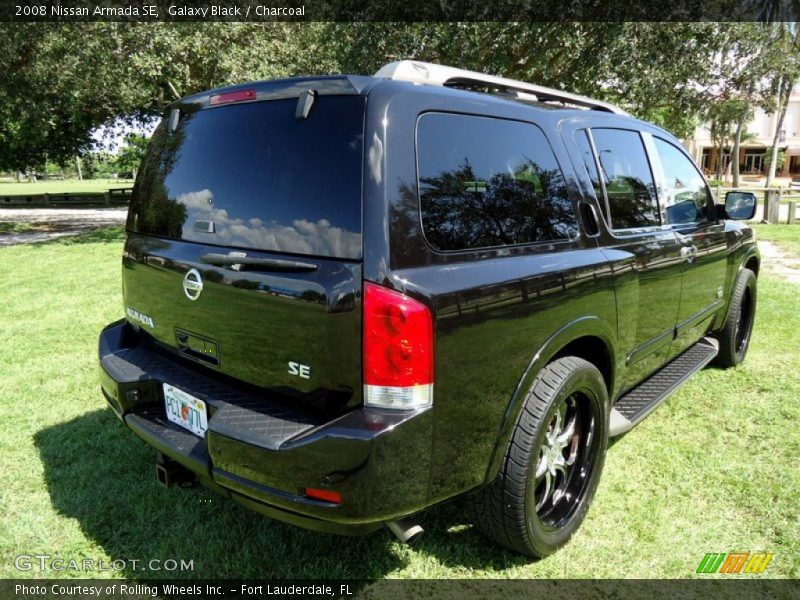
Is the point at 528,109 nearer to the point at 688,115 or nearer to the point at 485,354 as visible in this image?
the point at 485,354

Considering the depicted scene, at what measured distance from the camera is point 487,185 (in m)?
2.28

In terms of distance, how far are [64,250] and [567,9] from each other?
1197 cm

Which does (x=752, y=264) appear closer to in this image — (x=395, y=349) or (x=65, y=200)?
(x=395, y=349)

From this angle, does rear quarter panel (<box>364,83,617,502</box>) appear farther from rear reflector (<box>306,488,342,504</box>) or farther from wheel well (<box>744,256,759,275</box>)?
wheel well (<box>744,256,759,275</box>)

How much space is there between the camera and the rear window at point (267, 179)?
6.48 feet

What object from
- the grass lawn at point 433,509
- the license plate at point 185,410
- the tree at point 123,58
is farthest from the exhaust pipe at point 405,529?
the tree at point 123,58

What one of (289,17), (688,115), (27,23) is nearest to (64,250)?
(27,23)

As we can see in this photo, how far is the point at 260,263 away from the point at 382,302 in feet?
1.72

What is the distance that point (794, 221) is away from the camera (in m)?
16.3

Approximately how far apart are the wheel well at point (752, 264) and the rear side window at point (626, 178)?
6.86ft

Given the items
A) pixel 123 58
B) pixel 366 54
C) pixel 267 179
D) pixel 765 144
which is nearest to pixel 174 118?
pixel 267 179

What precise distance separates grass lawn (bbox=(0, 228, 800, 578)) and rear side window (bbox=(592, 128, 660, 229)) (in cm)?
143

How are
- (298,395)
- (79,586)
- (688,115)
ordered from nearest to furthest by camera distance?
(298,395) < (79,586) < (688,115)

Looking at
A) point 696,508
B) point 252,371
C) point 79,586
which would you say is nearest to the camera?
point 252,371
